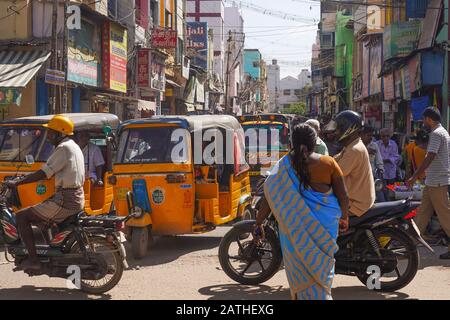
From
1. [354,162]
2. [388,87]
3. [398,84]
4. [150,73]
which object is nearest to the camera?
[354,162]

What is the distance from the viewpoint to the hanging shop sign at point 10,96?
1455 centimetres

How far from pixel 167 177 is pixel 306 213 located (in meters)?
4.19

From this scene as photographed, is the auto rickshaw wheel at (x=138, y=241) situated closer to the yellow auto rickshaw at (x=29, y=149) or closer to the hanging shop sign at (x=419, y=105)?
the yellow auto rickshaw at (x=29, y=149)

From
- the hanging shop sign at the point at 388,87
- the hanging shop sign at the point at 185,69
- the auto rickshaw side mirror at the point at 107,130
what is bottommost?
the auto rickshaw side mirror at the point at 107,130

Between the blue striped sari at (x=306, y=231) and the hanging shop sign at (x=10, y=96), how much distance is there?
37.6ft

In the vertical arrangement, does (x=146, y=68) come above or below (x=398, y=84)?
above

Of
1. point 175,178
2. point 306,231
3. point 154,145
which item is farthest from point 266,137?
point 306,231

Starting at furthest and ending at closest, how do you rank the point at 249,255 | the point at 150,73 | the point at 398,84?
1. the point at 150,73
2. the point at 398,84
3. the point at 249,255

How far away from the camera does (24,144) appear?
31.0ft

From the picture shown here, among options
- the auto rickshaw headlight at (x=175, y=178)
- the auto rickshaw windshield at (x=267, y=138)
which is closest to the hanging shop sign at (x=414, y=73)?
the auto rickshaw windshield at (x=267, y=138)

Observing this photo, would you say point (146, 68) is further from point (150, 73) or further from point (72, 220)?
point (72, 220)

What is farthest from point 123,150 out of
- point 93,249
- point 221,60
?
point 221,60

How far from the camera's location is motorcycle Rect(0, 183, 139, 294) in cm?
620
